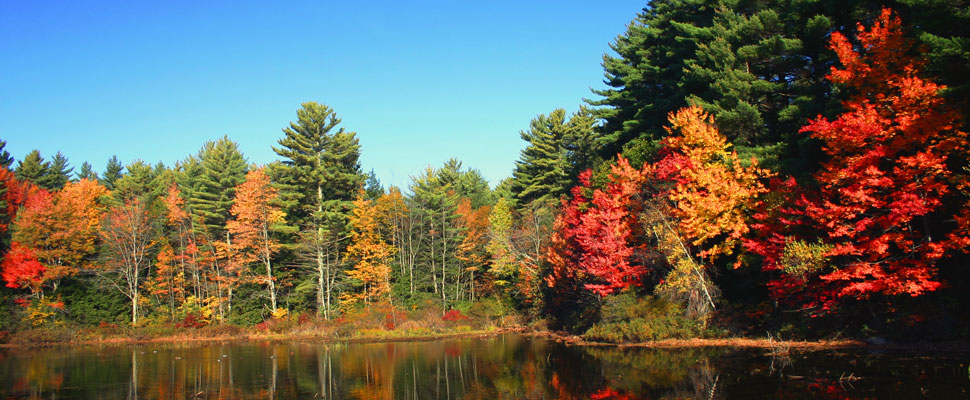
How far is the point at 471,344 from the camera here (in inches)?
1420

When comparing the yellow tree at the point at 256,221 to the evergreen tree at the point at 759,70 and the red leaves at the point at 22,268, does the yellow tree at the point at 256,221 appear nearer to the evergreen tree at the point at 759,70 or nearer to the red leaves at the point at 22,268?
the red leaves at the point at 22,268

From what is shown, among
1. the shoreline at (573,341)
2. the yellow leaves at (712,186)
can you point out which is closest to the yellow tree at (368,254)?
the shoreline at (573,341)

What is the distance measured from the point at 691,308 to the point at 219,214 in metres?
42.1

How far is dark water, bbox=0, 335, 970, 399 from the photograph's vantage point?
47.9 ft

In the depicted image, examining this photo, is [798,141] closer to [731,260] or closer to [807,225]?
[807,225]

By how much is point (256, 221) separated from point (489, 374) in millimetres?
32387

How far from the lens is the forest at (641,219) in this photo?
60.0ft

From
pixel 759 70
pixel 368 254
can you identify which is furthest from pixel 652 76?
pixel 368 254

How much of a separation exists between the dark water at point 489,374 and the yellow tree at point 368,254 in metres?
12.4

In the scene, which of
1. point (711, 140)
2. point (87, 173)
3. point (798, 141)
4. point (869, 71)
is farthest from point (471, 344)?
point (87, 173)

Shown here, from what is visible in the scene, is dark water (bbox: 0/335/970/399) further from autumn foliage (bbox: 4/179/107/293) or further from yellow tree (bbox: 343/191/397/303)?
autumn foliage (bbox: 4/179/107/293)

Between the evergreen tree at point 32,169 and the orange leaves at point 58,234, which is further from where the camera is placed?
the evergreen tree at point 32,169

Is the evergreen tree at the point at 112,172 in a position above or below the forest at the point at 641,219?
above

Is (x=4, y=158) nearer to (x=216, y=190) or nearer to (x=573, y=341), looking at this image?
(x=216, y=190)
